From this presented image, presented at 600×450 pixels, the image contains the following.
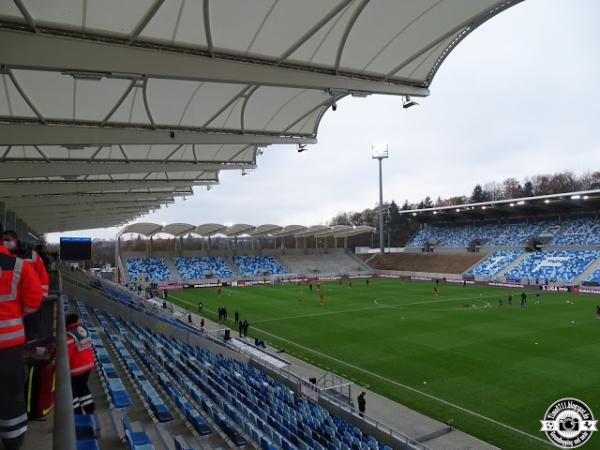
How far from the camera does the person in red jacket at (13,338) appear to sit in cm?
352

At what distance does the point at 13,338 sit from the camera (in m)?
3.55

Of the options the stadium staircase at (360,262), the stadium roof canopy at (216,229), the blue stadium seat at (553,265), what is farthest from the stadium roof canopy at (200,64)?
the stadium staircase at (360,262)

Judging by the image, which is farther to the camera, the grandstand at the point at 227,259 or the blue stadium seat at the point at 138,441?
the grandstand at the point at 227,259

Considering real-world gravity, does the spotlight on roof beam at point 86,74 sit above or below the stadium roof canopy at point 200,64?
below

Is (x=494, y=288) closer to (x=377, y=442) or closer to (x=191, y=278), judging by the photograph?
(x=191, y=278)

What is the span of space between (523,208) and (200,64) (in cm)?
6760

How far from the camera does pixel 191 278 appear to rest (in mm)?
58906

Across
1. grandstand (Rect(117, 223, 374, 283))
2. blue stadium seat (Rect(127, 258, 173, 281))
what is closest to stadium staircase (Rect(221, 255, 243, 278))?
grandstand (Rect(117, 223, 374, 283))

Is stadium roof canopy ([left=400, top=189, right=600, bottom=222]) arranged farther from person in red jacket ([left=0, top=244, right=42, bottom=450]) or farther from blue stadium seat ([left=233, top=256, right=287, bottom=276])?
person in red jacket ([left=0, top=244, right=42, bottom=450])

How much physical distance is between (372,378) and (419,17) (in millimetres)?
13644

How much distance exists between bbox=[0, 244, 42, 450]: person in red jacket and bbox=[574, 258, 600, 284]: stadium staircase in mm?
55418

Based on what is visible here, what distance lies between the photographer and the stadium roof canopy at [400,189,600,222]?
187ft

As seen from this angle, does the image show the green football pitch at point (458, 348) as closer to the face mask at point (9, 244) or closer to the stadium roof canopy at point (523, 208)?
the face mask at point (9, 244)

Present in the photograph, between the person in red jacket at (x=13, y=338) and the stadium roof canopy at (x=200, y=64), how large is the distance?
4629 millimetres
